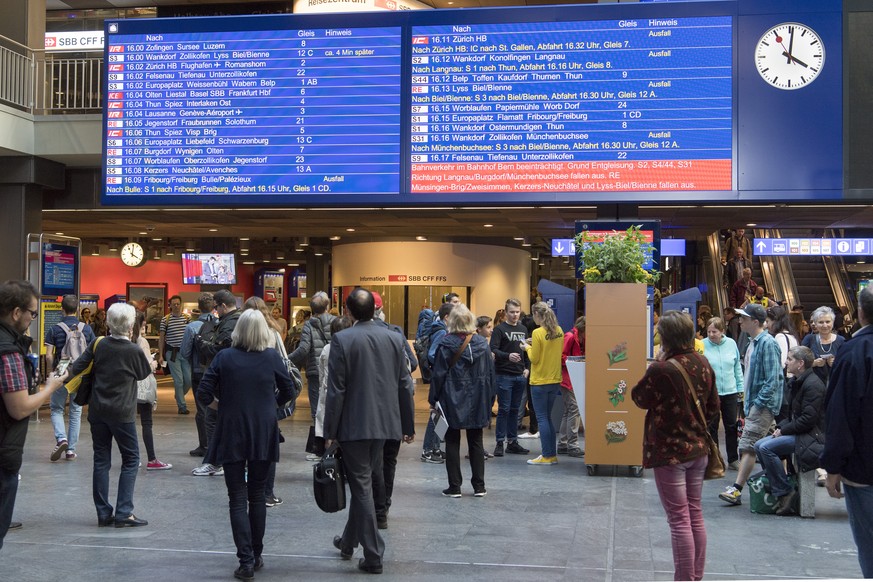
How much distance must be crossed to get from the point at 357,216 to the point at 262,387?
31.4 ft

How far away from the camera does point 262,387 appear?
18.7ft

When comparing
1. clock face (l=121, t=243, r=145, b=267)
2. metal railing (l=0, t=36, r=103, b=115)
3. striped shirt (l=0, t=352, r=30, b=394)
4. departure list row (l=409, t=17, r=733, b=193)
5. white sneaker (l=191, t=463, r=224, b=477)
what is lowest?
white sneaker (l=191, t=463, r=224, b=477)

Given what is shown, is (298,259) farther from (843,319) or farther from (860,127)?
(860,127)

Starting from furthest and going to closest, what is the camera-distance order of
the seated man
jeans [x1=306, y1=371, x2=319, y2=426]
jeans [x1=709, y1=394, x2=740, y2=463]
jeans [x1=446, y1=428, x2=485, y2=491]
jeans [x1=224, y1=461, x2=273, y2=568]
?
jeans [x1=306, y1=371, x2=319, y2=426] → jeans [x1=709, y1=394, x2=740, y2=463] → jeans [x1=446, y1=428, x2=485, y2=491] → the seated man → jeans [x1=224, y1=461, x2=273, y2=568]

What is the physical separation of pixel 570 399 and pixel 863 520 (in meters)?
6.49

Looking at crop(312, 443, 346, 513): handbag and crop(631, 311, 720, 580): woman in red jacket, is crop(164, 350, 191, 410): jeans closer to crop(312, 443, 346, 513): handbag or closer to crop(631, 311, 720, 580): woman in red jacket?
A: crop(312, 443, 346, 513): handbag

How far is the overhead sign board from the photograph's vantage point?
12.0 metres

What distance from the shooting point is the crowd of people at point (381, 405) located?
14.7 feet

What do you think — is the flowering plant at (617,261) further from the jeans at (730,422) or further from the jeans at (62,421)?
the jeans at (62,421)

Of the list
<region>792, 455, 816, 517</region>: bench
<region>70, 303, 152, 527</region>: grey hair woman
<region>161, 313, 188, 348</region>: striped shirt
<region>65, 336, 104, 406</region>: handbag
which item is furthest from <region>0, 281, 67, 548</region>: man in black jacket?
<region>161, 313, 188, 348</region>: striped shirt

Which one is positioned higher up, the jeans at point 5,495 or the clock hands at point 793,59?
the clock hands at point 793,59

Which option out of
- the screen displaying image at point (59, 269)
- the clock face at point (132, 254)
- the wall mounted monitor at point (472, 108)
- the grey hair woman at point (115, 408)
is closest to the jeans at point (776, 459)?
the wall mounted monitor at point (472, 108)

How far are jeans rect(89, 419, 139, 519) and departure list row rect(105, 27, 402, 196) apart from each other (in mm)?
5489

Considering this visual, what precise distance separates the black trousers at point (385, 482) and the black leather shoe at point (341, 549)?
0.59 meters
